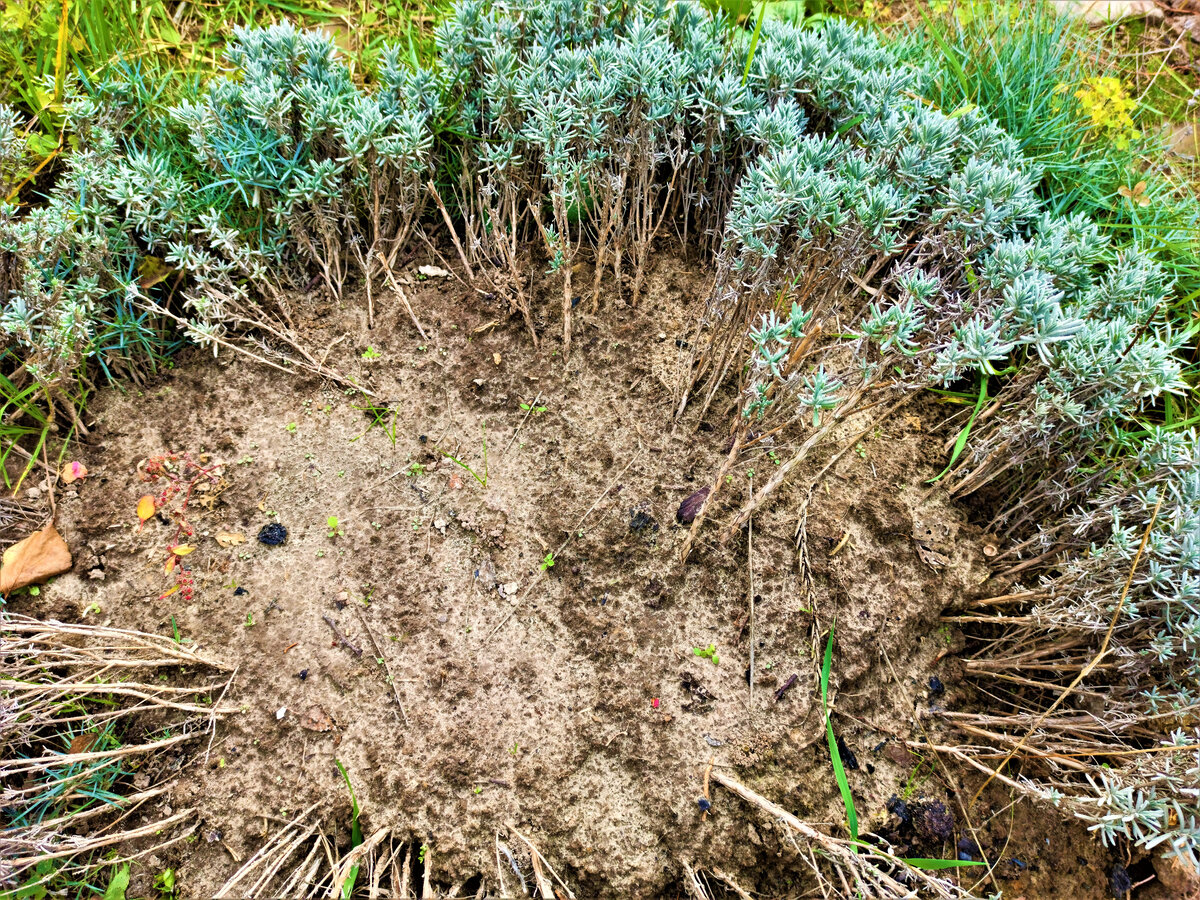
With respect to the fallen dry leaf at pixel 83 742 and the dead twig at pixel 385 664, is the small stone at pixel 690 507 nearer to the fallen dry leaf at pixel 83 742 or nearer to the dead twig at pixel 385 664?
the dead twig at pixel 385 664

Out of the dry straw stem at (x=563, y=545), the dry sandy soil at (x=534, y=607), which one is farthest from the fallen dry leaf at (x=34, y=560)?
the dry straw stem at (x=563, y=545)

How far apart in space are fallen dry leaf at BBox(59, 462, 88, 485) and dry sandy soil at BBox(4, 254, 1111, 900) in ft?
0.12

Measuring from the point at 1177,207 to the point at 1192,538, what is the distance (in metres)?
1.84

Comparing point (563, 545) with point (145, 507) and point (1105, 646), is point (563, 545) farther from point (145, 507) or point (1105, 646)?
point (1105, 646)

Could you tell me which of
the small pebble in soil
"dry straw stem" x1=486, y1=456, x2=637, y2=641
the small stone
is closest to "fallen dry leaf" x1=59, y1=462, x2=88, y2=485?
the small pebble in soil

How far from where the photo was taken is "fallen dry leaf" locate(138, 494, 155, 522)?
105 inches

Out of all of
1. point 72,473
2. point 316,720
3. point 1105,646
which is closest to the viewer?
point 1105,646

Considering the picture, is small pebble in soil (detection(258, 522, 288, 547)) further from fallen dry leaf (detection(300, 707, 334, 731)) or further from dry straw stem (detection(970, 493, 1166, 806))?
dry straw stem (detection(970, 493, 1166, 806))

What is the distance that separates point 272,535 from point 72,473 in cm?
86

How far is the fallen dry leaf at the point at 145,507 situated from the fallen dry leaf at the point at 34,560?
270 mm

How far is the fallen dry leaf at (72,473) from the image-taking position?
273 centimetres

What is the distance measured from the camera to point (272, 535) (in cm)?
263

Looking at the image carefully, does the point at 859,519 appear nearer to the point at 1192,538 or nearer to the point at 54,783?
the point at 1192,538

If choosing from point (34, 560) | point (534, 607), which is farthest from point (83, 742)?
point (534, 607)
